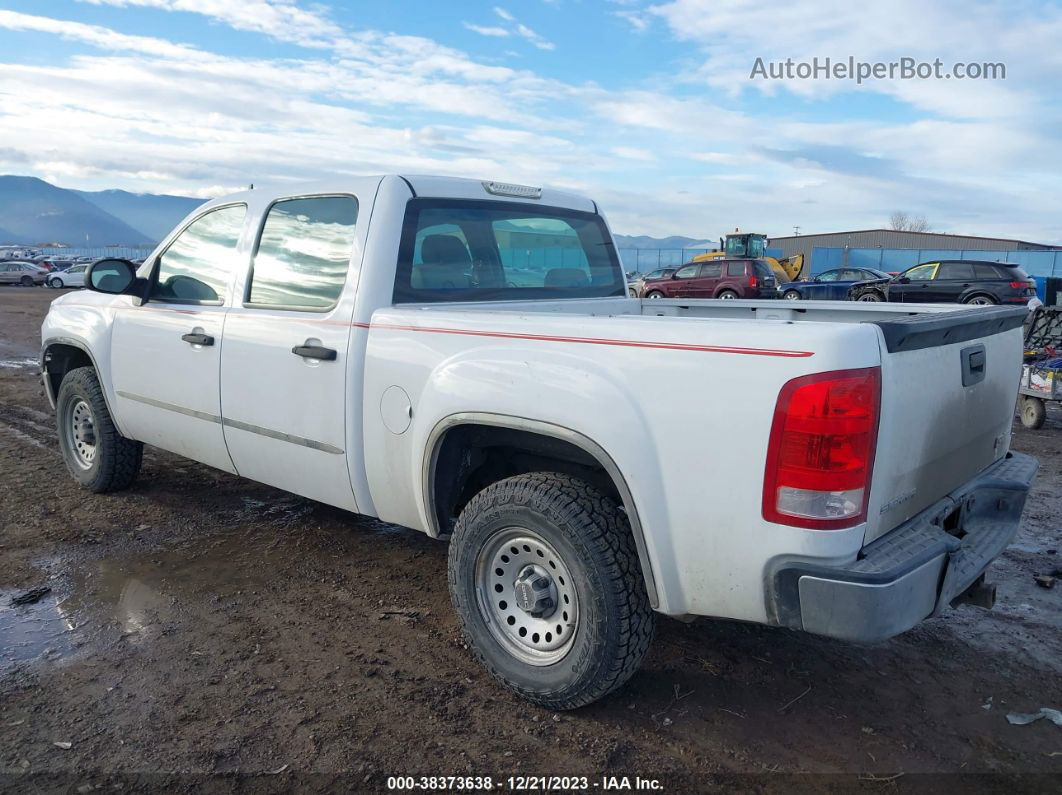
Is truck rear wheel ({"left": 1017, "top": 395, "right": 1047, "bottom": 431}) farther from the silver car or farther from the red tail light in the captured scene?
the silver car

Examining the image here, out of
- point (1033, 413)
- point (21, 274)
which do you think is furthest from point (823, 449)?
point (21, 274)

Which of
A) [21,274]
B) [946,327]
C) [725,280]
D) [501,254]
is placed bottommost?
[21,274]

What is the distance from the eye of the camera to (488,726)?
2.78 meters

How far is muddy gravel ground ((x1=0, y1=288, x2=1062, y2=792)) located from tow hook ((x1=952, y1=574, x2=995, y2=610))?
41 centimetres

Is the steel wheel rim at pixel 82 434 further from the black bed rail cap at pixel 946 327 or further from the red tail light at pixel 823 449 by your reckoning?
the black bed rail cap at pixel 946 327

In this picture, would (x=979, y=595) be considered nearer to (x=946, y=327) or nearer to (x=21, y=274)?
(x=946, y=327)

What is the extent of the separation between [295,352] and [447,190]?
105 centimetres

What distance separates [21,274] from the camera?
39344 millimetres

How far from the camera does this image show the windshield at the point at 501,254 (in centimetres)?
356

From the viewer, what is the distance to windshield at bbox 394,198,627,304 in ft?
11.7

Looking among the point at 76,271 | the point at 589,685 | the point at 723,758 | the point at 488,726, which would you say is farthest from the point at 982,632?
the point at 76,271

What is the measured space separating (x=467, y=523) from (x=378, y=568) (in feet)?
4.59

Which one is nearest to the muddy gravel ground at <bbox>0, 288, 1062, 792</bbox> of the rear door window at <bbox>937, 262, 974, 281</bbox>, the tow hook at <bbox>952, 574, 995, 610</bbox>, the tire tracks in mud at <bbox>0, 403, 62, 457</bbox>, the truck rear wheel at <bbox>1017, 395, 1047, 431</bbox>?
the tow hook at <bbox>952, 574, 995, 610</bbox>

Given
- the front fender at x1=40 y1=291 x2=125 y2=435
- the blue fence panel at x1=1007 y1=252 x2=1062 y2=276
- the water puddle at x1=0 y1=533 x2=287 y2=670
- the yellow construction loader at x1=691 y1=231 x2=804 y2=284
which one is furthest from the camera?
the blue fence panel at x1=1007 y1=252 x2=1062 y2=276
